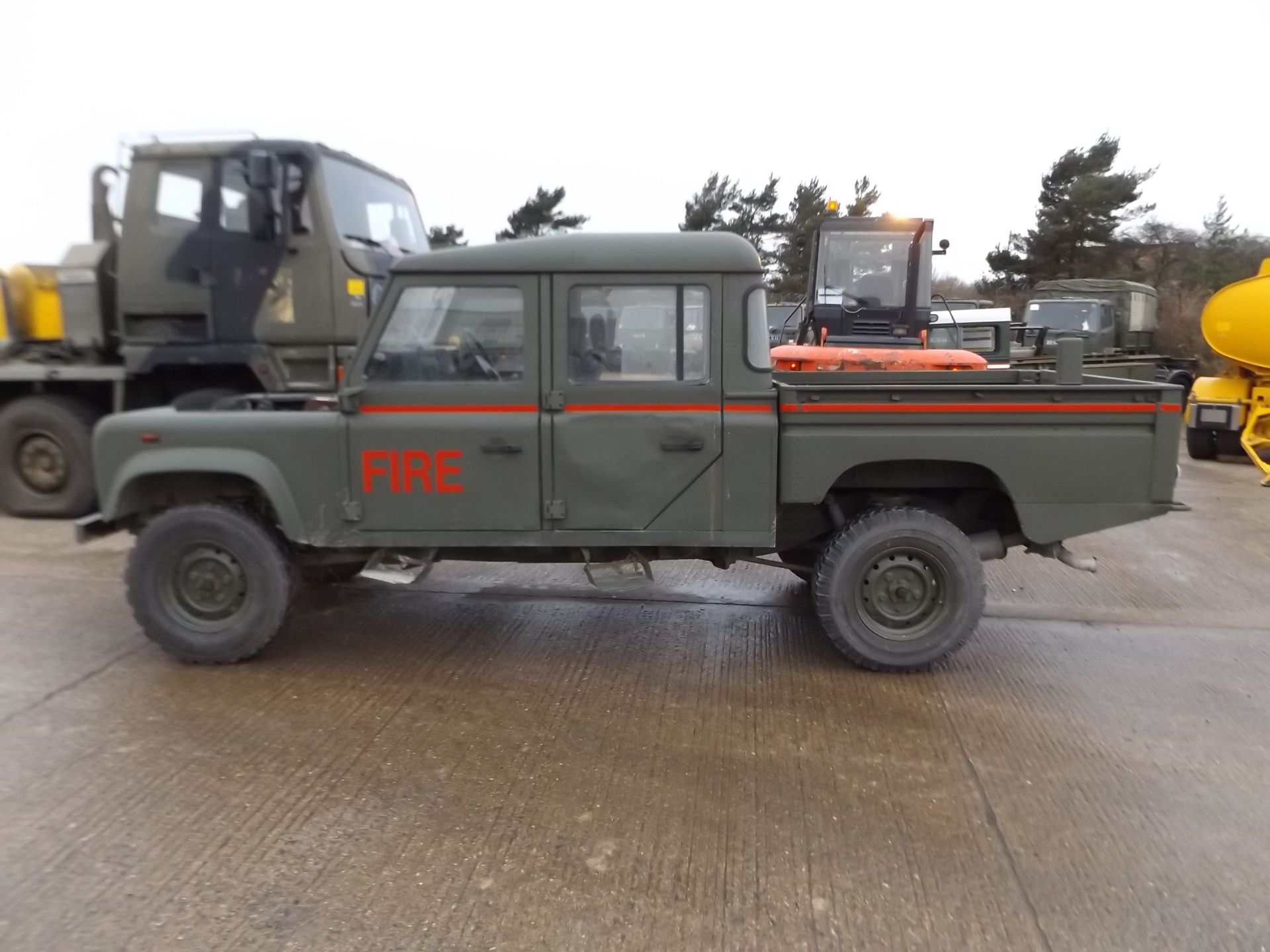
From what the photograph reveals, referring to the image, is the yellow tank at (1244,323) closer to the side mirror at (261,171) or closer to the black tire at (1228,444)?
the black tire at (1228,444)

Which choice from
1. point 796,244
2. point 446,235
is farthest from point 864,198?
point 446,235

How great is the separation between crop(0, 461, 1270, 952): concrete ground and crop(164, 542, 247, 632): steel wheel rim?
260mm

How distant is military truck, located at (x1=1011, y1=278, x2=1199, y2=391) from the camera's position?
16.9 m

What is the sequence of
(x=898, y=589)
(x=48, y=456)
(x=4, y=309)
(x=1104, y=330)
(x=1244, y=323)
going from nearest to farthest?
(x=898, y=589) < (x=48, y=456) < (x=4, y=309) < (x=1244, y=323) < (x=1104, y=330)

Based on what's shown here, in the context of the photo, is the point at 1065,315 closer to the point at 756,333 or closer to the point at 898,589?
the point at 898,589

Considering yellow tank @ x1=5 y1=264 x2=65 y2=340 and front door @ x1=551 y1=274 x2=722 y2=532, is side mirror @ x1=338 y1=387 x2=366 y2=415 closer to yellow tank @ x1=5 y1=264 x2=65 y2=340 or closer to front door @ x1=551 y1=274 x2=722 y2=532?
front door @ x1=551 y1=274 x2=722 y2=532

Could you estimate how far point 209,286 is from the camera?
748 cm

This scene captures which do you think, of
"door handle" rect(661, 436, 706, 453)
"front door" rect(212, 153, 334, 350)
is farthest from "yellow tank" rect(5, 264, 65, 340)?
"door handle" rect(661, 436, 706, 453)

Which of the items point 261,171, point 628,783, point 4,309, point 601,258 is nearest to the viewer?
point 628,783

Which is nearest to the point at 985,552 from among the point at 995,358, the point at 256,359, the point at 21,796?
the point at 21,796

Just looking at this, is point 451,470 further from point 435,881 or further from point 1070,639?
point 1070,639

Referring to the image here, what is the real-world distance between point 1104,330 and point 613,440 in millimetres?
17782

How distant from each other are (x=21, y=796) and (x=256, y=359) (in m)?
4.48

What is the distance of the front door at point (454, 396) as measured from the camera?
15.1ft
